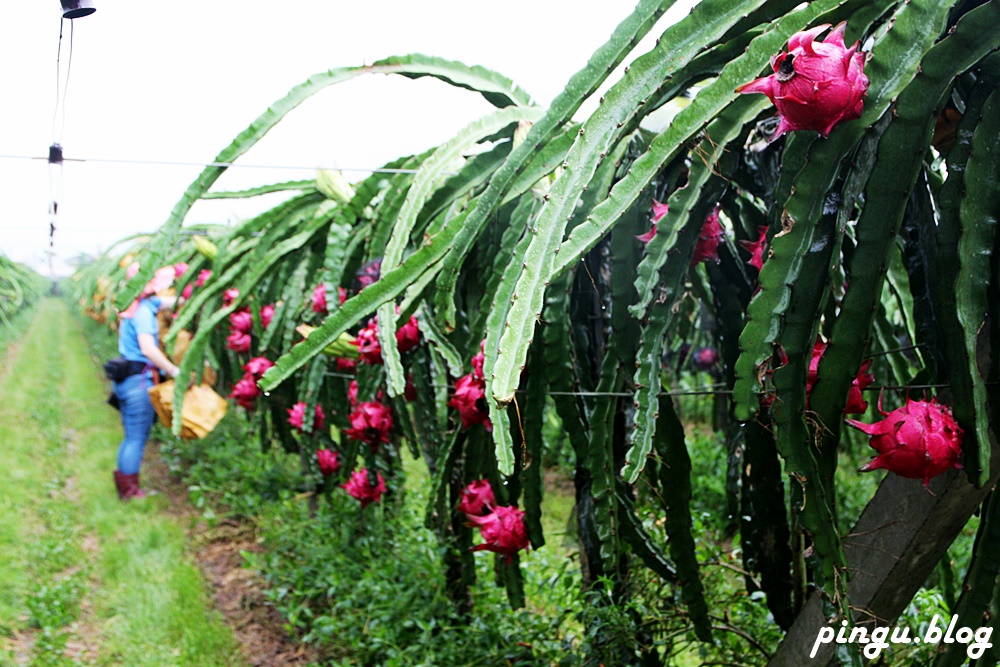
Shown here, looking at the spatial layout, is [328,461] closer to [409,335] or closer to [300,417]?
[300,417]

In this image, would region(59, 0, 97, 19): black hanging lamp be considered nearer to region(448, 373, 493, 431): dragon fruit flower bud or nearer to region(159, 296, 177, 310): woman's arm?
region(448, 373, 493, 431): dragon fruit flower bud

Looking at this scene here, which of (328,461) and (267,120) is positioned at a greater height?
(267,120)

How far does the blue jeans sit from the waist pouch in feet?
0.10

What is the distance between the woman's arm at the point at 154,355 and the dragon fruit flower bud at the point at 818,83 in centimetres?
423

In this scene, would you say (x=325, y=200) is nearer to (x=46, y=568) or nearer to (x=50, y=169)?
(x=50, y=169)

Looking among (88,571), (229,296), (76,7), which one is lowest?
(88,571)

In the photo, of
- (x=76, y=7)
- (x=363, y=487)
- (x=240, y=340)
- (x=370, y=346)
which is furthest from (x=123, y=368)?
(x=76, y=7)

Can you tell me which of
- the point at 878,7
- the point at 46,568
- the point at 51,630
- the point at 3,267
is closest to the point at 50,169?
the point at 878,7

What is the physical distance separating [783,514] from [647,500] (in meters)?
0.82

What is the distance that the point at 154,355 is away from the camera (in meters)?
4.58

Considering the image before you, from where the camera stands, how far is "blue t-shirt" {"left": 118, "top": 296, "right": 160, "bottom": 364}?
4.72 meters

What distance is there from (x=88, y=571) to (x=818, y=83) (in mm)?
3996

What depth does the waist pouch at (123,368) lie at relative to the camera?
195 inches

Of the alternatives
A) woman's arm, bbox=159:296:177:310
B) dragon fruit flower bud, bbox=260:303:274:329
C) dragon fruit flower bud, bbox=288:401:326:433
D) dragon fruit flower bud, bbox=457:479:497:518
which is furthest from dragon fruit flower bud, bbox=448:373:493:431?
woman's arm, bbox=159:296:177:310
